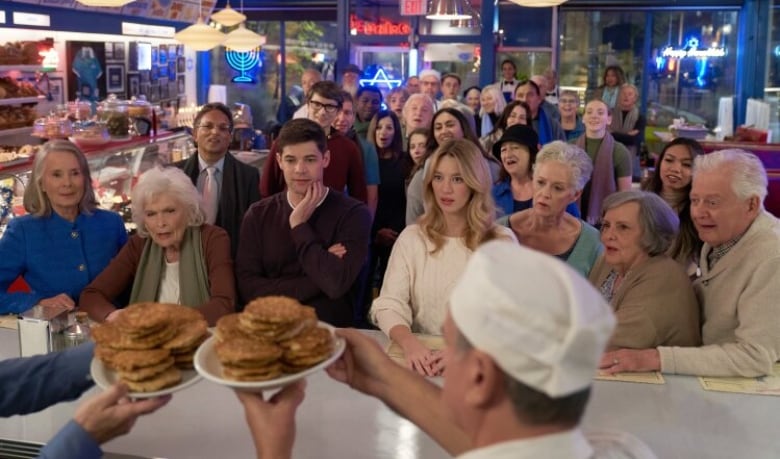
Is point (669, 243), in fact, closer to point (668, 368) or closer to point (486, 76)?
point (668, 368)

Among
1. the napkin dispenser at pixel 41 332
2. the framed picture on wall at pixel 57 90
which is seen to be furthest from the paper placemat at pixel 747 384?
the framed picture on wall at pixel 57 90

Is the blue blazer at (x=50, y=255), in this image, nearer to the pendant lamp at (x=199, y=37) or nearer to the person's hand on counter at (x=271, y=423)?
the person's hand on counter at (x=271, y=423)

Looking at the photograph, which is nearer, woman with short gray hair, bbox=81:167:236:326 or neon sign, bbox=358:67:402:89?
woman with short gray hair, bbox=81:167:236:326

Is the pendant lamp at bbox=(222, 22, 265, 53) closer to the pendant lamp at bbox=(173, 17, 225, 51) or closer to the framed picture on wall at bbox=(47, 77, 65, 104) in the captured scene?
the pendant lamp at bbox=(173, 17, 225, 51)

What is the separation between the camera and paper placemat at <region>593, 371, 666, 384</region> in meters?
2.56

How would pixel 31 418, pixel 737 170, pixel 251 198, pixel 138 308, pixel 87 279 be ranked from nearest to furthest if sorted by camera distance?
pixel 138 308, pixel 31 418, pixel 737 170, pixel 87 279, pixel 251 198

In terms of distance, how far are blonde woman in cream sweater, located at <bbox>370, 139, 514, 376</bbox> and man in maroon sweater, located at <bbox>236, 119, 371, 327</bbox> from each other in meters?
0.25

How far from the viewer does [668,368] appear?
8.49ft

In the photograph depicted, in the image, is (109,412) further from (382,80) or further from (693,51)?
(693,51)

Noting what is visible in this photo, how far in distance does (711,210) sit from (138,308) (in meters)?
1.85

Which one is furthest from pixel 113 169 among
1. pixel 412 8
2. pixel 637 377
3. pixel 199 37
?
pixel 412 8

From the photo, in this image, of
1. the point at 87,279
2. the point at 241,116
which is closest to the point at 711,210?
the point at 87,279

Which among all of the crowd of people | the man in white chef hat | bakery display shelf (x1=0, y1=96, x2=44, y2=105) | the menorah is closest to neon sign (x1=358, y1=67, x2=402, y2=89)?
the menorah

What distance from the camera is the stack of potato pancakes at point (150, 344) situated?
1.64 m
